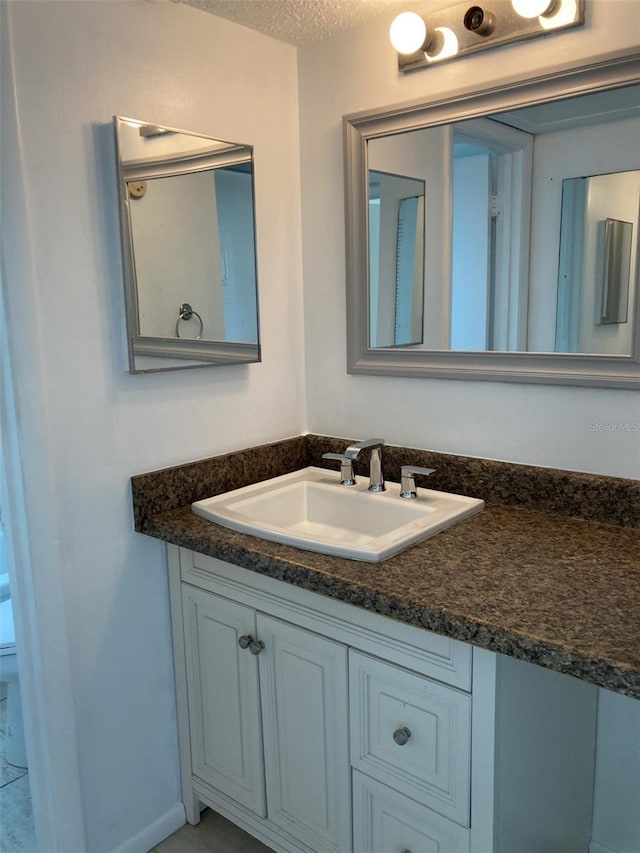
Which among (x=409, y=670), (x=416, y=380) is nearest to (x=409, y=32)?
(x=416, y=380)

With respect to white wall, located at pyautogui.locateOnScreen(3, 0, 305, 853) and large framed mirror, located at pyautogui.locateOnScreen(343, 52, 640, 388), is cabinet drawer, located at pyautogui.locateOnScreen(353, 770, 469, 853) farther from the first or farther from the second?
large framed mirror, located at pyautogui.locateOnScreen(343, 52, 640, 388)

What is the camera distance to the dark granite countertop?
1024 millimetres

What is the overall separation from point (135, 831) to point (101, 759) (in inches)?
10.0

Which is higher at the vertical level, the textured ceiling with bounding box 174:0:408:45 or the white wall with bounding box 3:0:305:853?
the textured ceiling with bounding box 174:0:408:45

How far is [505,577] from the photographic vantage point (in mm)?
1264

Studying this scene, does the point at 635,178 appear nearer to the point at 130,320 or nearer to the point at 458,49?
the point at 458,49

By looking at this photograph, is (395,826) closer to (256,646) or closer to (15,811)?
(256,646)

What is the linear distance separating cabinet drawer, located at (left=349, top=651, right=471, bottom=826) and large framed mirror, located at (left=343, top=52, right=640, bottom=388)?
74cm

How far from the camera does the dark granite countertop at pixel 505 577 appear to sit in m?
1.02

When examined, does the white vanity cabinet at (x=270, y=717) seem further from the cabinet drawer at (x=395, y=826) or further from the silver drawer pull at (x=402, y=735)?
the silver drawer pull at (x=402, y=735)

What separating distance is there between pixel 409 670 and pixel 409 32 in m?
1.37

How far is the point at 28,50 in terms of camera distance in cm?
136

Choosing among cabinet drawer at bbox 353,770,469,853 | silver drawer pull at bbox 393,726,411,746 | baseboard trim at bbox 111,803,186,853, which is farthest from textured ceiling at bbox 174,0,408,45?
baseboard trim at bbox 111,803,186,853

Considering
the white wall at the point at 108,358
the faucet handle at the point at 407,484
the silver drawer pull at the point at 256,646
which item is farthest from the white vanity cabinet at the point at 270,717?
the faucet handle at the point at 407,484
